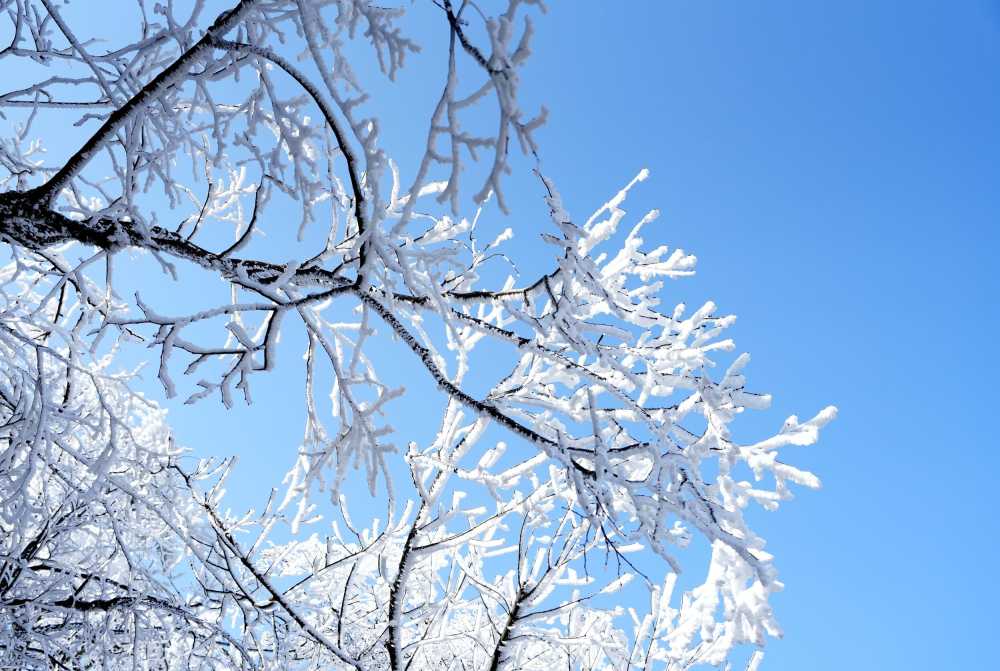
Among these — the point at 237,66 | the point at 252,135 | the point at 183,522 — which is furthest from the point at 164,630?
the point at 237,66

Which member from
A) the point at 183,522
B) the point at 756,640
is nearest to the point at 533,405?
the point at 756,640

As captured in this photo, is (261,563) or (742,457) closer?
(742,457)

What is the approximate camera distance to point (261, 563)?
6.07m

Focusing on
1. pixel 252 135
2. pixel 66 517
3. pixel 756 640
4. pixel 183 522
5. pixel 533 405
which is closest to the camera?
pixel 756 640

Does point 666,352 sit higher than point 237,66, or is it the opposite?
point 237,66

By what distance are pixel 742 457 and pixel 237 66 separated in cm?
251

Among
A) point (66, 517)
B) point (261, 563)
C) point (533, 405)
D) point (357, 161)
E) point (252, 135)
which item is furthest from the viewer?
point (261, 563)

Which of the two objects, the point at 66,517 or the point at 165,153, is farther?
the point at 66,517

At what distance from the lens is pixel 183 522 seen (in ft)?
13.9

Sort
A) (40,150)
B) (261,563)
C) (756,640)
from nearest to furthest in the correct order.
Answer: (756,640) < (261,563) < (40,150)

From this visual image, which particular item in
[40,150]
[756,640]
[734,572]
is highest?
[40,150]

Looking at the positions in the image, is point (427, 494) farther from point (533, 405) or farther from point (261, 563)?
point (261, 563)

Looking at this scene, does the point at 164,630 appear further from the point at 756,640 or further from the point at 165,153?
the point at 756,640

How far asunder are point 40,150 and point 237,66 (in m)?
5.73
